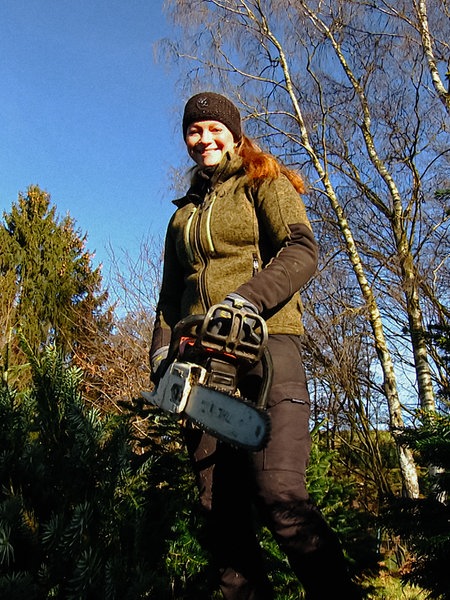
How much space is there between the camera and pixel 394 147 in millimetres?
11102

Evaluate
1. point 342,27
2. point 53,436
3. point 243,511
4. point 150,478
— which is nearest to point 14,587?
point 53,436

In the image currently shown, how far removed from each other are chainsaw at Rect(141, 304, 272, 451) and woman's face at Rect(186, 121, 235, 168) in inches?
31.3

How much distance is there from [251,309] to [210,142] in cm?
85

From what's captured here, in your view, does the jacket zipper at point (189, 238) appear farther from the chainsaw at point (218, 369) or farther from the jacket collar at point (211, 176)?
the chainsaw at point (218, 369)

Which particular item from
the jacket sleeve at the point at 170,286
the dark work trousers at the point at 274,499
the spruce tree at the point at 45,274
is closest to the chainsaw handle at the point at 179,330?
the dark work trousers at the point at 274,499

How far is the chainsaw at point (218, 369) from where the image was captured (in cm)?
136

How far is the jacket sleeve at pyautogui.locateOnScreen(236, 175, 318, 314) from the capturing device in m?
1.63

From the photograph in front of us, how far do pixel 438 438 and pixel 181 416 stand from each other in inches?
30.9

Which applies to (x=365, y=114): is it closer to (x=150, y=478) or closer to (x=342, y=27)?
(x=342, y=27)

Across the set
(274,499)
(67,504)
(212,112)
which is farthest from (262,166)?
(67,504)

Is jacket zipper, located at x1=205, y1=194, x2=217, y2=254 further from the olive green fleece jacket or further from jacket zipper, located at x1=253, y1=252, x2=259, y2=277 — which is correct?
jacket zipper, located at x1=253, y1=252, x2=259, y2=277

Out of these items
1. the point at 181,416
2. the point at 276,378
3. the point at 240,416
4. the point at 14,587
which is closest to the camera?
the point at 14,587

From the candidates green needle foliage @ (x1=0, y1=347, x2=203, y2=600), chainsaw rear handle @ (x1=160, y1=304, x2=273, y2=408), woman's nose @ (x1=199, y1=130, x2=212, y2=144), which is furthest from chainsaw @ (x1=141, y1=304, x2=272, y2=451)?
woman's nose @ (x1=199, y1=130, x2=212, y2=144)

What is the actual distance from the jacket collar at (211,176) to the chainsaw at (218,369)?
70 cm
